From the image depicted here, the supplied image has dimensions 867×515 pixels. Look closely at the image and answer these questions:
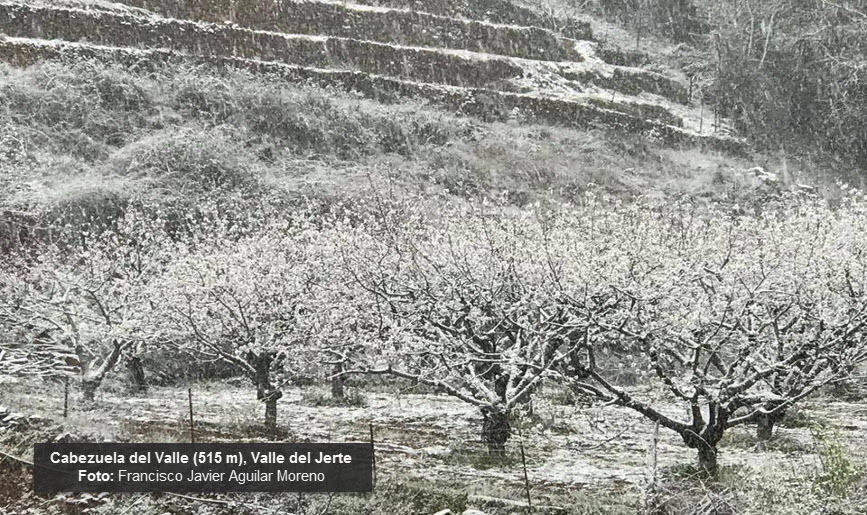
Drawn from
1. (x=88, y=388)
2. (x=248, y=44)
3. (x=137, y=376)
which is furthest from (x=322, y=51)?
(x=88, y=388)

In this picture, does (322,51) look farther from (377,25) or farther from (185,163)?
(185,163)

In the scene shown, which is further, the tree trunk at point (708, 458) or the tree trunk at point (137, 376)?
the tree trunk at point (137, 376)

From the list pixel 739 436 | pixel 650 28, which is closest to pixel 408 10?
pixel 650 28

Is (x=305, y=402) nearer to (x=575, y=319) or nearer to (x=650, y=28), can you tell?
(x=575, y=319)

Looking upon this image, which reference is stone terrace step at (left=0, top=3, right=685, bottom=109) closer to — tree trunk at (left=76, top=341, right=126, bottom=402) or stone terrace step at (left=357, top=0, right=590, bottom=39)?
stone terrace step at (left=357, top=0, right=590, bottom=39)


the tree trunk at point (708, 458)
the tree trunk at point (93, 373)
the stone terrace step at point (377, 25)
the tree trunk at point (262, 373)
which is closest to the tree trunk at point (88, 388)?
the tree trunk at point (93, 373)

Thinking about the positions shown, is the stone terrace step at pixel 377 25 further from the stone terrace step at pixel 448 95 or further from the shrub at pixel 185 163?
the shrub at pixel 185 163

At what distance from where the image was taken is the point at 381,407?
47.5 ft

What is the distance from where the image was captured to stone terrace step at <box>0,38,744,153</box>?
26453 mm
